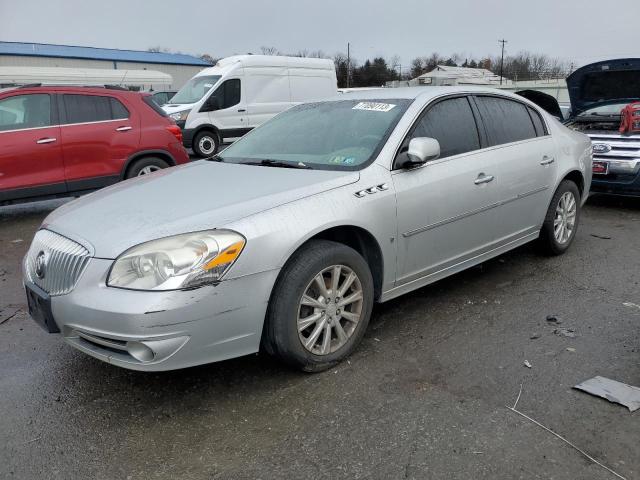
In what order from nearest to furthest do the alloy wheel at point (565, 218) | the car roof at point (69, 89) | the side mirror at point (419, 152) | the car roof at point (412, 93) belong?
the side mirror at point (419, 152), the car roof at point (412, 93), the alloy wheel at point (565, 218), the car roof at point (69, 89)

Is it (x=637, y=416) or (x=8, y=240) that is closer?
(x=637, y=416)

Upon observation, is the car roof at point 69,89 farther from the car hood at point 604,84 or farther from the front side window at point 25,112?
the car hood at point 604,84

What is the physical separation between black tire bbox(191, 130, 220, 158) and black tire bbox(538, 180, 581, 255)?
9793mm

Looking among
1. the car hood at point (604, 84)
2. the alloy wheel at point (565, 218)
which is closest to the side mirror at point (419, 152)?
the alloy wheel at point (565, 218)

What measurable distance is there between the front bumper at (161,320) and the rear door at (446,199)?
44.2 inches

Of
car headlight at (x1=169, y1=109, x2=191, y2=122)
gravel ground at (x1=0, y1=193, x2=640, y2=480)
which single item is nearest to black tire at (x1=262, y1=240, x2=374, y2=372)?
gravel ground at (x1=0, y1=193, x2=640, y2=480)

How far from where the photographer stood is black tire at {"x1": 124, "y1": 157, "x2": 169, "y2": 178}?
737cm

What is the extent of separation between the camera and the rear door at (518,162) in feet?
13.9

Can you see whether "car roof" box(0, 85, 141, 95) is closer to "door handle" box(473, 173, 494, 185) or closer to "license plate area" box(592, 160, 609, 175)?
"door handle" box(473, 173, 494, 185)

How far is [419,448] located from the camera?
245 centimetres

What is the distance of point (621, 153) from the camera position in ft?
23.1

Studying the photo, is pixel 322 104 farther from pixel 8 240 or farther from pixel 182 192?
pixel 8 240

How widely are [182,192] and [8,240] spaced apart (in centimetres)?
399

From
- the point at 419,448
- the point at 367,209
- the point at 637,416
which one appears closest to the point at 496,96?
the point at 367,209
